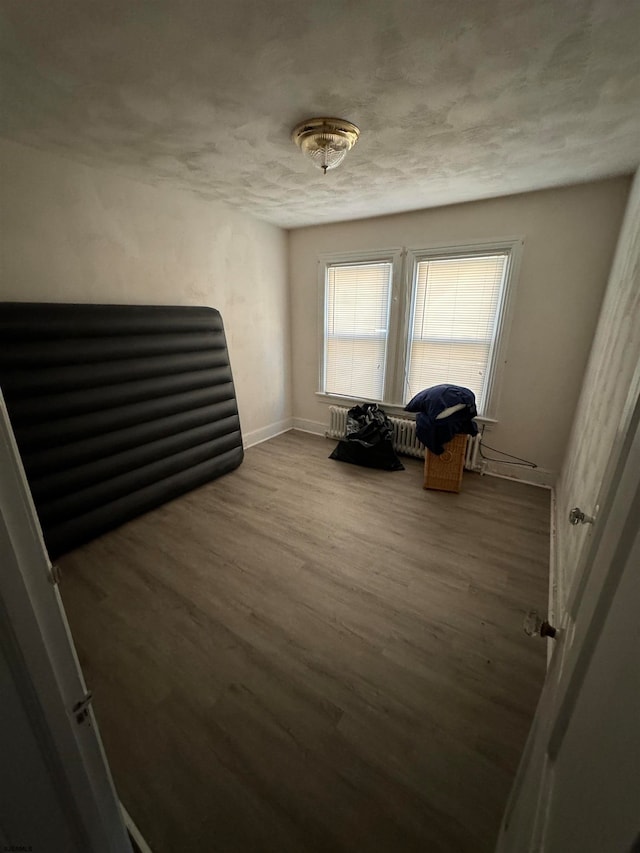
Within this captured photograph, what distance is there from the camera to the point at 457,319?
129 inches

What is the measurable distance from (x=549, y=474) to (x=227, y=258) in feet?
12.3

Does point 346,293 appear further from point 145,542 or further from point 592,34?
point 145,542

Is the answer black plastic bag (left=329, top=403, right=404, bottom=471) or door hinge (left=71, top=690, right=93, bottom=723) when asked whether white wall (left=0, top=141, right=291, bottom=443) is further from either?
door hinge (left=71, top=690, right=93, bottom=723)

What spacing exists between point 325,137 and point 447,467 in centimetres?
254

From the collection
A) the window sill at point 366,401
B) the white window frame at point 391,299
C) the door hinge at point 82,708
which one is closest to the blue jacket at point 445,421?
the window sill at point 366,401

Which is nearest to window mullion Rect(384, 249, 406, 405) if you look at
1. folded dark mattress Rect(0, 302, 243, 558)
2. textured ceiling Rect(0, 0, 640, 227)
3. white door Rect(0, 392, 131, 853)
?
textured ceiling Rect(0, 0, 640, 227)

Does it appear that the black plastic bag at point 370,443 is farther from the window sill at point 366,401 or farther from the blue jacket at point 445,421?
the blue jacket at point 445,421

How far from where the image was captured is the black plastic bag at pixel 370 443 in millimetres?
3527

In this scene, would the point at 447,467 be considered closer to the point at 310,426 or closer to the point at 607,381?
the point at 607,381

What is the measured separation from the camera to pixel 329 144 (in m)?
1.80

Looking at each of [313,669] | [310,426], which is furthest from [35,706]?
[310,426]

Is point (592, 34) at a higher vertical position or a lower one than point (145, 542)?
higher

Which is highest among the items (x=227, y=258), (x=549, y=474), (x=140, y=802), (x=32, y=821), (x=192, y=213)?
(x=192, y=213)

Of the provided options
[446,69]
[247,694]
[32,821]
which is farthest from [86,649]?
[446,69]
